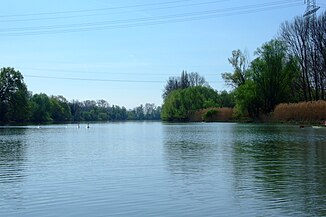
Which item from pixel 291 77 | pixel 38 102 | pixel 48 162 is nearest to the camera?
pixel 48 162

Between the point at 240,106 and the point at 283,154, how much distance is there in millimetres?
66520

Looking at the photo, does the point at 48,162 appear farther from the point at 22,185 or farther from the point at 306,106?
the point at 306,106

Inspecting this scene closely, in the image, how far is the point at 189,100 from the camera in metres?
130

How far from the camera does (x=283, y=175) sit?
17250 mm

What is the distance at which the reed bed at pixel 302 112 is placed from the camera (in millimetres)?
64769

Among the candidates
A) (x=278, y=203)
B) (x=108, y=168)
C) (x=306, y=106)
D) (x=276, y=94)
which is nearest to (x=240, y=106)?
(x=276, y=94)

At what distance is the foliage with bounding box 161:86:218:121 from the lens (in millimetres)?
127938

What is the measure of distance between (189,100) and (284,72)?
47.4m

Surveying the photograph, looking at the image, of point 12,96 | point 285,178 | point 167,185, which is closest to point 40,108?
point 12,96

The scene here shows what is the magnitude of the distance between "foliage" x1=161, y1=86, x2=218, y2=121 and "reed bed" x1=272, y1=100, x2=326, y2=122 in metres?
48.3

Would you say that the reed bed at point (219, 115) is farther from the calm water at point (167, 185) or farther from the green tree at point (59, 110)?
the calm water at point (167, 185)

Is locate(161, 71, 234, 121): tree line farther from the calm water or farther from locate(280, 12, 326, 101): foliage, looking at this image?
the calm water

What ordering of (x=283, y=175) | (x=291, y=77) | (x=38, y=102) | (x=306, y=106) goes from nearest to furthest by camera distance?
(x=283, y=175) < (x=306, y=106) < (x=291, y=77) < (x=38, y=102)

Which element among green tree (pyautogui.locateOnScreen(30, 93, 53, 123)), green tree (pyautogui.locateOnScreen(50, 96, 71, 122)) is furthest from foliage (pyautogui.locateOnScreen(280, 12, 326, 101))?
green tree (pyautogui.locateOnScreen(50, 96, 71, 122))
